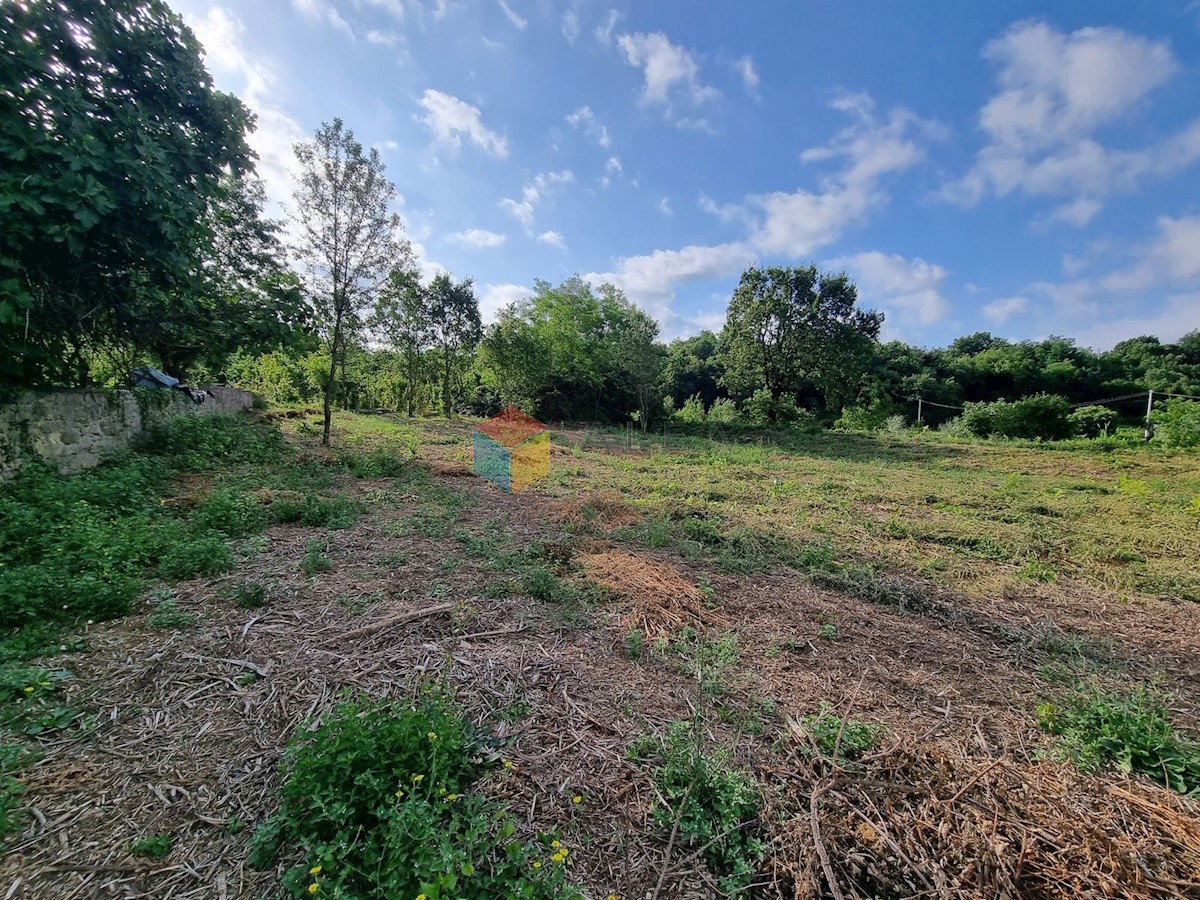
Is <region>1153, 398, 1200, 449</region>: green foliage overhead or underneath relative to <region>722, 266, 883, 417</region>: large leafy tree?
underneath

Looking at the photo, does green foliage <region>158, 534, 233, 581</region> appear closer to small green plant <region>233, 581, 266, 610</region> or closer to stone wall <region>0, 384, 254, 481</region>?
small green plant <region>233, 581, 266, 610</region>

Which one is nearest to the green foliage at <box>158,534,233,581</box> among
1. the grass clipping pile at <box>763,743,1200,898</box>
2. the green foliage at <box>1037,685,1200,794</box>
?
the grass clipping pile at <box>763,743,1200,898</box>

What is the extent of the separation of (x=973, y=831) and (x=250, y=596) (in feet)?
13.6

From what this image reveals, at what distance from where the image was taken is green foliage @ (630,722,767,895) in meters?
1.62

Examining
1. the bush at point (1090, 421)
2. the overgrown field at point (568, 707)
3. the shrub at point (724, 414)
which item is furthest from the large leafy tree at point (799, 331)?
the overgrown field at point (568, 707)

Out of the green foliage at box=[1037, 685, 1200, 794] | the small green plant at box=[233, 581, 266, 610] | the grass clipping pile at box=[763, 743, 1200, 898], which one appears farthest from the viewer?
the small green plant at box=[233, 581, 266, 610]

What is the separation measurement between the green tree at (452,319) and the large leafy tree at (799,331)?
12.2 m

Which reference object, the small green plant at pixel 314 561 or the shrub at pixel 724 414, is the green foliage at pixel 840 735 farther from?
the shrub at pixel 724 414

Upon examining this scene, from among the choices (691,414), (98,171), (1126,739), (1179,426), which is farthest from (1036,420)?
(98,171)

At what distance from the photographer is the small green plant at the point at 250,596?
10.2ft

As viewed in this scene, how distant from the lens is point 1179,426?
13641mm

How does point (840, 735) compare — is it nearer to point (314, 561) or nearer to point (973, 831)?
point (973, 831)

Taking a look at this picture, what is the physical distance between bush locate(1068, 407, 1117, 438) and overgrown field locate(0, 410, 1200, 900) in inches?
733

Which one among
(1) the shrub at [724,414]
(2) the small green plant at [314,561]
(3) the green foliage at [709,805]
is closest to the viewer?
(3) the green foliage at [709,805]
